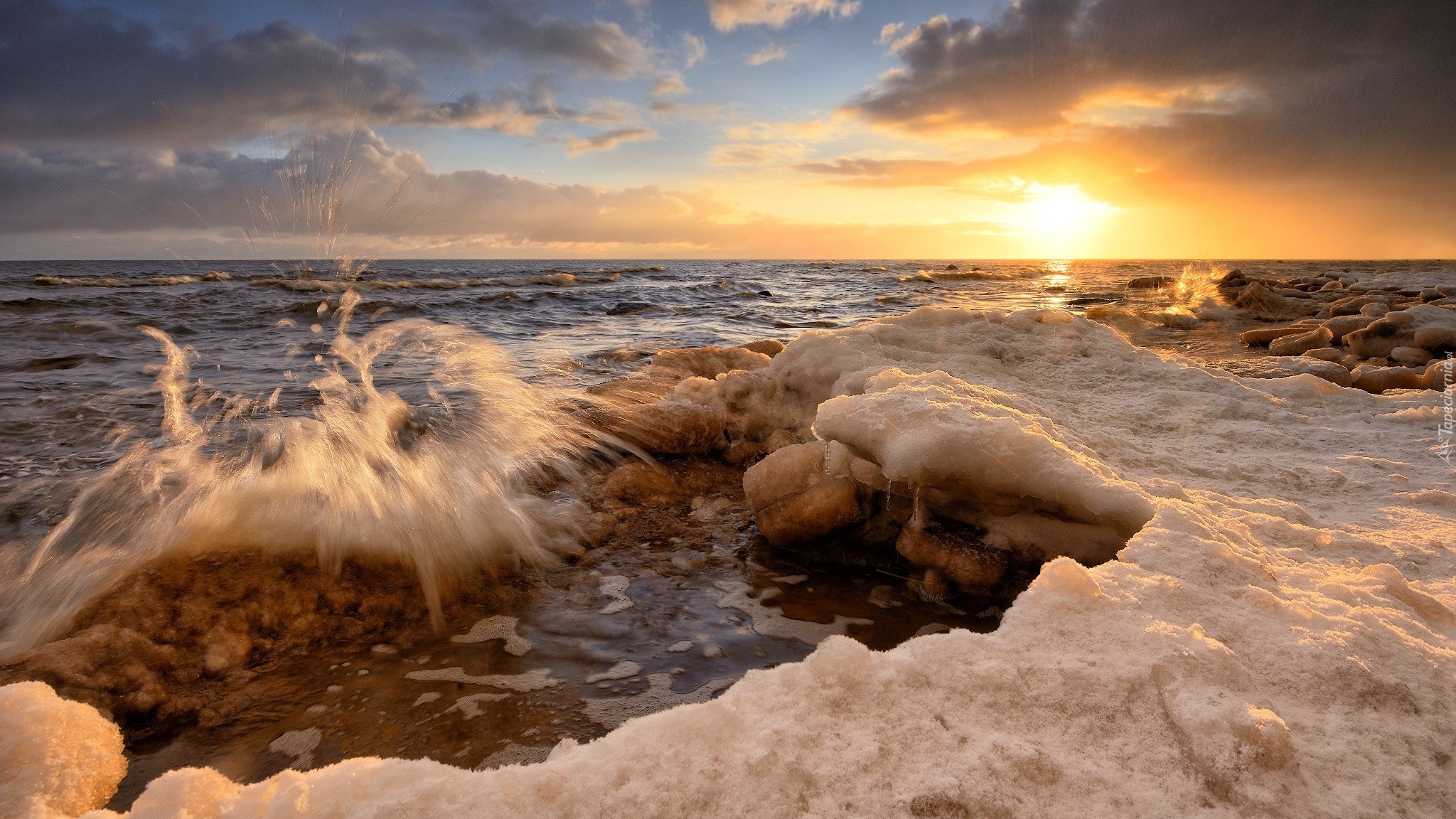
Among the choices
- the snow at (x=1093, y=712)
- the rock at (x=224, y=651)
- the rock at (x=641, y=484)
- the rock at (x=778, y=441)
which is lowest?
the rock at (x=224, y=651)

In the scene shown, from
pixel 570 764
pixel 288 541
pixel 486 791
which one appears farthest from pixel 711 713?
pixel 288 541

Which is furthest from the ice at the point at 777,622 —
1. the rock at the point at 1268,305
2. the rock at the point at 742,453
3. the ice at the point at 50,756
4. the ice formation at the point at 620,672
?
the rock at the point at 1268,305

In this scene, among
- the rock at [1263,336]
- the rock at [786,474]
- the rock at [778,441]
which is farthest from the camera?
the rock at [1263,336]

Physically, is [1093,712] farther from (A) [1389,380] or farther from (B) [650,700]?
(A) [1389,380]

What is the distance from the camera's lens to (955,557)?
8.67ft

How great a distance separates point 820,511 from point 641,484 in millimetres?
1282

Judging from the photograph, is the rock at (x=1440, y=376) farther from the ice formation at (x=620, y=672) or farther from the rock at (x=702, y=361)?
the ice formation at (x=620, y=672)

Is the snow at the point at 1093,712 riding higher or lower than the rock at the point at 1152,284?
lower

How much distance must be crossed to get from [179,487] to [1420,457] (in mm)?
6068

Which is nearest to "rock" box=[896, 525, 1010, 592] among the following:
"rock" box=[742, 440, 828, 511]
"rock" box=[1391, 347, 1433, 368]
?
"rock" box=[742, 440, 828, 511]

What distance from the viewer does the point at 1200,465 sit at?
2902 millimetres

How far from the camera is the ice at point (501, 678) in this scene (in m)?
2.14

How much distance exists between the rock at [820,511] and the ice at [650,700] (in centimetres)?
97

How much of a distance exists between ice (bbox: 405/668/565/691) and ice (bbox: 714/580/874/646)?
30.8 inches
